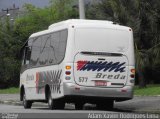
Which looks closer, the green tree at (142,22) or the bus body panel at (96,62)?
the bus body panel at (96,62)

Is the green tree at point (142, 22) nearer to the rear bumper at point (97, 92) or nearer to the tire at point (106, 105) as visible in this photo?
the tire at point (106, 105)

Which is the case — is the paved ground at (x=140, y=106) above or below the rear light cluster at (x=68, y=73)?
below

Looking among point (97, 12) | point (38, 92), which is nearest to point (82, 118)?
point (38, 92)

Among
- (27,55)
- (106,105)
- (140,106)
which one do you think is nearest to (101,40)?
(106,105)

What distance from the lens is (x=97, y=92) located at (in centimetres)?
2212

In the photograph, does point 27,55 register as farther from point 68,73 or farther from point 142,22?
point 142,22

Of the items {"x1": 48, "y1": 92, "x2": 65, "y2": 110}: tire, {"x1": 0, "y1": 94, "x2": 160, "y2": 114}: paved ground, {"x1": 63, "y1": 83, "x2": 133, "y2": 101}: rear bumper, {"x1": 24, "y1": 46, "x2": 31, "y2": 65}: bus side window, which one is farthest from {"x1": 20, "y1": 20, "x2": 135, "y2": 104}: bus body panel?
{"x1": 24, "y1": 46, "x2": 31, "y2": 65}: bus side window

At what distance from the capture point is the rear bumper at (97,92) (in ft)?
71.8

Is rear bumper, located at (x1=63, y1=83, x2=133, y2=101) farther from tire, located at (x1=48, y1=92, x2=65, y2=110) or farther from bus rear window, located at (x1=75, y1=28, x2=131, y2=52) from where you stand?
bus rear window, located at (x1=75, y1=28, x2=131, y2=52)

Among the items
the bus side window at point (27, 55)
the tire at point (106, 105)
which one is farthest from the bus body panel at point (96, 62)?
the bus side window at point (27, 55)

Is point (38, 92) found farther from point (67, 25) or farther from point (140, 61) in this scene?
point (140, 61)

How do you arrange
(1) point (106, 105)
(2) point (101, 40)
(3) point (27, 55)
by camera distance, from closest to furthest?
(2) point (101, 40) → (1) point (106, 105) → (3) point (27, 55)

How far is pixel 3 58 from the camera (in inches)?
2312

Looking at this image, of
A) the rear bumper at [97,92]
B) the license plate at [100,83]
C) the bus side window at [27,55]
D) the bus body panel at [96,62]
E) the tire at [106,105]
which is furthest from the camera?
the bus side window at [27,55]
